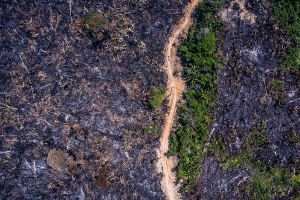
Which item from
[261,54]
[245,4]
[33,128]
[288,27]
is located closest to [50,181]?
[33,128]

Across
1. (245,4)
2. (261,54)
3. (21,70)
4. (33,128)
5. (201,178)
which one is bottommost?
(201,178)

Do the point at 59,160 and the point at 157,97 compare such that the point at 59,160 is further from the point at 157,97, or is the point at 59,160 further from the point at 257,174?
the point at 257,174

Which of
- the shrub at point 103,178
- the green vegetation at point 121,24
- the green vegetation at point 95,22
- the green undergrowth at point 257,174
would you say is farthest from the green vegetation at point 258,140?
the green vegetation at point 95,22

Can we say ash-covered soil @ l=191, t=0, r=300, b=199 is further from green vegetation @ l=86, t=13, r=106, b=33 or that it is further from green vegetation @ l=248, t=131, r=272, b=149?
green vegetation @ l=86, t=13, r=106, b=33

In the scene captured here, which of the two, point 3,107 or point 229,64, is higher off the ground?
point 229,64

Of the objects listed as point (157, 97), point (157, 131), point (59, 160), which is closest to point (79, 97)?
point (59, 160)

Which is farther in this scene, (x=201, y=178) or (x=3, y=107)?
(x=201, y=178)

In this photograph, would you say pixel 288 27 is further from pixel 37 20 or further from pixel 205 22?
pixel 37 20
